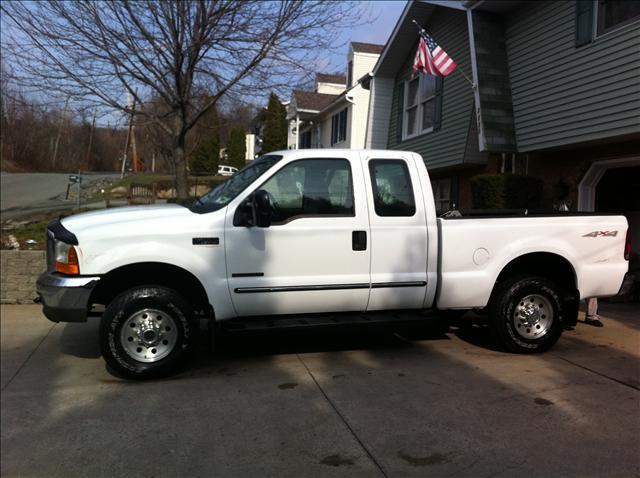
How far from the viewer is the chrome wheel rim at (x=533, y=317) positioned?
221 inches

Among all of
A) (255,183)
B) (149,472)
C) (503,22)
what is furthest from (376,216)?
(503,22)

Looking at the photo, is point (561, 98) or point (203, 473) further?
point (561, 98)

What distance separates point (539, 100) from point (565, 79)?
0.75 meters

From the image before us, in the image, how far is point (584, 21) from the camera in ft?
29.5

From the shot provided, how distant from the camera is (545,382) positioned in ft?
15.8

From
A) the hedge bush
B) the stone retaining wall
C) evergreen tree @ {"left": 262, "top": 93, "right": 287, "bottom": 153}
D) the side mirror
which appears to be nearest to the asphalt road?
the stone retaining wall

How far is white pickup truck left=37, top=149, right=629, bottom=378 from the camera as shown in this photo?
184 inches

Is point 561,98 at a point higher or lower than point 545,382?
higher

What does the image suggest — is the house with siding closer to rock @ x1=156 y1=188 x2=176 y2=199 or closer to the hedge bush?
the hedge bush

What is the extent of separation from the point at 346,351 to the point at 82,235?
9.29ft

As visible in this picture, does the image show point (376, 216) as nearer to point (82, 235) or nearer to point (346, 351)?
point (346, 351)

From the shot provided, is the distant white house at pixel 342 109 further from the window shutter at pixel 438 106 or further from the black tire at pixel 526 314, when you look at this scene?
the black tire at pixel 526 314

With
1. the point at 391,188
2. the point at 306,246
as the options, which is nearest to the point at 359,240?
the point at 306,246

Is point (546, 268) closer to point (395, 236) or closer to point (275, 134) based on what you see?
point (395, 236)
